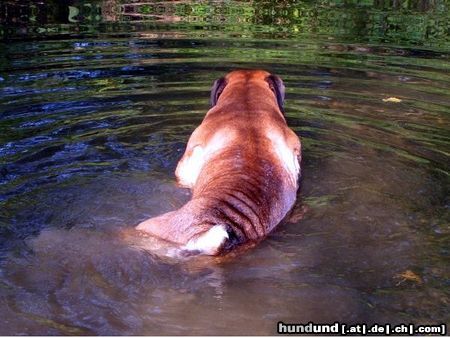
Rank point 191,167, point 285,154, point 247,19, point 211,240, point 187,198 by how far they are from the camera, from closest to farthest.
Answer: point 211,240
point 285,154
point 187,198
point 191,167
point 247,19

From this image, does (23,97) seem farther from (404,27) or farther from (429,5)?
(429,5)

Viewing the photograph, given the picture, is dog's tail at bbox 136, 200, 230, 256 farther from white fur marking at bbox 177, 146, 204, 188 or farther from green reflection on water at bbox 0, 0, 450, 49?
green reflection on water at bbox 0, 0, 450, 49

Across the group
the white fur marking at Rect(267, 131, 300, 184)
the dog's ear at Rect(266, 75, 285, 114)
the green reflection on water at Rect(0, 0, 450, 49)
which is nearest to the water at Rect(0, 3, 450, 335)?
the white fur marking at Rect(267, 131, 300, 184)

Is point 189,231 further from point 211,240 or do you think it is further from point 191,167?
point 191,167

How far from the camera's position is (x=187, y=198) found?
5.27 metres

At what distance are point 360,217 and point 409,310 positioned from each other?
1.36 m

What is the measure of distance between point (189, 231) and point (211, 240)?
0.87ft

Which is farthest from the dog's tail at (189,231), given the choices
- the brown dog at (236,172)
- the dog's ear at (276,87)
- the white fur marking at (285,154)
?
the dog's ear at (276,87)

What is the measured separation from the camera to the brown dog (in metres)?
4.05

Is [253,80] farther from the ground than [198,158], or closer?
farther from the ground

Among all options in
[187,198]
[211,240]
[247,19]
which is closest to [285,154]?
[187,198]

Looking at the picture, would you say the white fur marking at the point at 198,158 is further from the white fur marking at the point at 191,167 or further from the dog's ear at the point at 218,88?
the dog's ear at the point at 218,88

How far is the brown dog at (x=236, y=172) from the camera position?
4.05 metres

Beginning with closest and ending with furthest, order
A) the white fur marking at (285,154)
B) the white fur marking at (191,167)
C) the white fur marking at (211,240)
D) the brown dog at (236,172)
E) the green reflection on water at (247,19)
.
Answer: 1. the white fur marking at (211,240)
2. the brown dog at (236,172)
3. the white fur marking at (285,154)
4. the white fur marking at (191,167)
5. the green reflection on water at (247,19)
